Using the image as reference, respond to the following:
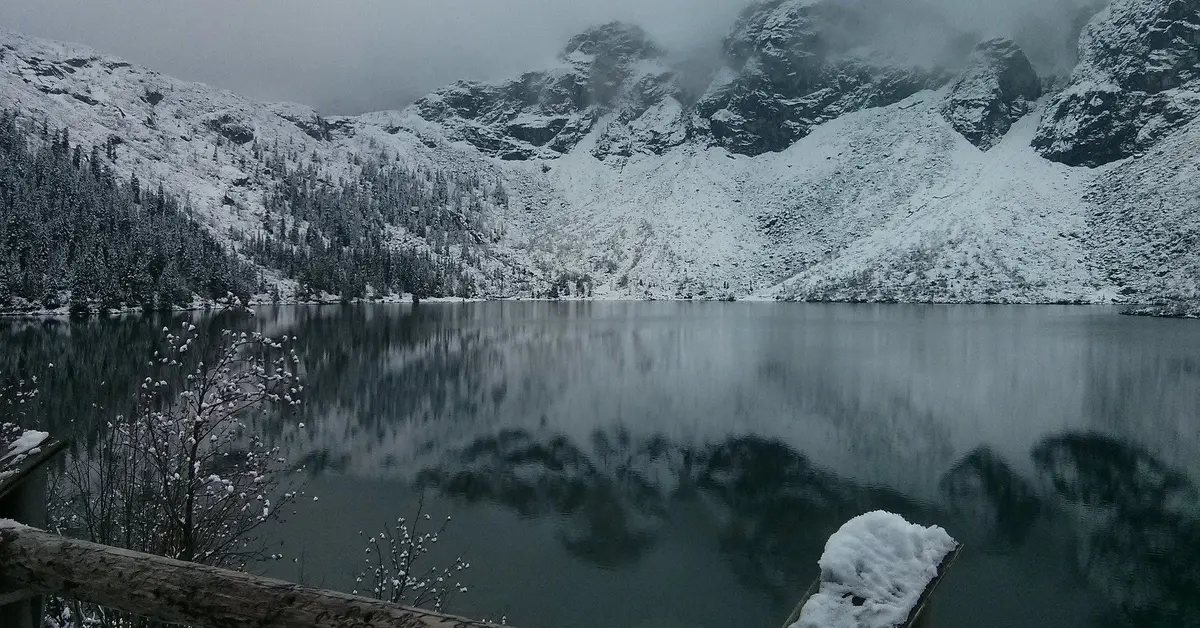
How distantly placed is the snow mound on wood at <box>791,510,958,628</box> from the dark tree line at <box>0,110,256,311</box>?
397 feet

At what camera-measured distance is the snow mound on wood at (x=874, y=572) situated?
271cm

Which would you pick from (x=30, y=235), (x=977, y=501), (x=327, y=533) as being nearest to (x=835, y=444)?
(x=977, y=501)

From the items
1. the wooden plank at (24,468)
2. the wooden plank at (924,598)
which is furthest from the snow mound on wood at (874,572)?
the wooden plank at (24,468)

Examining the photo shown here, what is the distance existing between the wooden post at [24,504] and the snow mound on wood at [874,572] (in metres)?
4.13

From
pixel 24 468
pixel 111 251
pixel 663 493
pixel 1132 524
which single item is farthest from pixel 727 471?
pixel 111 251

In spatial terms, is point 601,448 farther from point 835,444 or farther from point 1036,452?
point 1036,452

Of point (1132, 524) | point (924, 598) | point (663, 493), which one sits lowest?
point (663, 493)

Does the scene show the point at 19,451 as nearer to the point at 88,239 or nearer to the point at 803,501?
the point at 803,501

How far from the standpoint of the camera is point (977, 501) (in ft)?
73.8

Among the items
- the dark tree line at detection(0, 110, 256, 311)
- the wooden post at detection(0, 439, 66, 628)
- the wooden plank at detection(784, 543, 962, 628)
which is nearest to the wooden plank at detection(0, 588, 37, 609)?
the wooden post at detection(0, 439, 66, 628)

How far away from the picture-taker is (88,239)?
120 metres

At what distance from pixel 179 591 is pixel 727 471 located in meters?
24.4

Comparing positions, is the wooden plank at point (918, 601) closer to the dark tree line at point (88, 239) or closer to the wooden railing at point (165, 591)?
the wooden railing at point (165, 591)

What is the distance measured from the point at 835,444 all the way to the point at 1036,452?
27.6 ft
